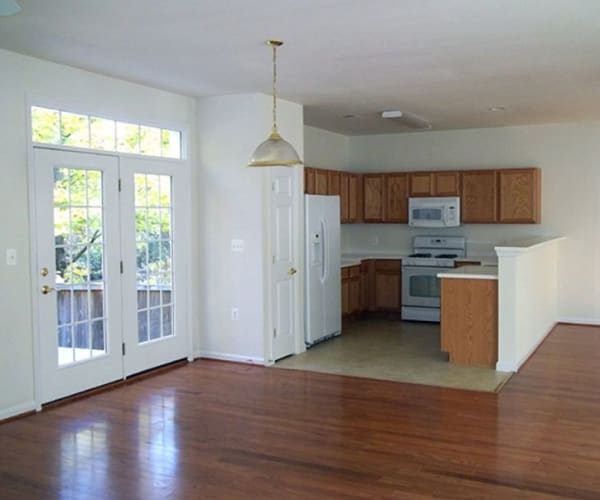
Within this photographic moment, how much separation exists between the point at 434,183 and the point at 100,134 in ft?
15.7

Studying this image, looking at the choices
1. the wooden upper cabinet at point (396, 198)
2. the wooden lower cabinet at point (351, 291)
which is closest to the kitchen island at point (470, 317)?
the wooden lower cabinet at point (351, 291)

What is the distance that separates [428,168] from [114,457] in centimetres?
633

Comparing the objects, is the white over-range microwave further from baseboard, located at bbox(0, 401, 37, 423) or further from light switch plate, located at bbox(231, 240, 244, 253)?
baseboard, located at bbox(0, 401, 37, 423)

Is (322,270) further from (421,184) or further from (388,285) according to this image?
(421,184)

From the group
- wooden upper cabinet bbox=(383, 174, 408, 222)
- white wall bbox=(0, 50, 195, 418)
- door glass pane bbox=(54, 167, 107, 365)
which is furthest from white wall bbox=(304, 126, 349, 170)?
white wall bbox=(0, 50, 195, 418)

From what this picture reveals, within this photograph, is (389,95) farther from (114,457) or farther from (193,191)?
(114,457)

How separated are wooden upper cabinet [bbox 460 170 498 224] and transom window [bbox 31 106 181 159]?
4.03 metres

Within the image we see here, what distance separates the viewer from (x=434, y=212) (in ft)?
28.5

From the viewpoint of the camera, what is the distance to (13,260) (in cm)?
472

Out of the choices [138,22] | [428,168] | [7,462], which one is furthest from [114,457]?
[428,168]

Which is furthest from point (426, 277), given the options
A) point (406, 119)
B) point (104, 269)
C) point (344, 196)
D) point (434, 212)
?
point (104, 269)

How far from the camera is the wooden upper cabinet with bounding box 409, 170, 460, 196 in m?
8.63

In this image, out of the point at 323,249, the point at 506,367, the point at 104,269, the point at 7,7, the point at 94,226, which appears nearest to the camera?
the point at 7,7

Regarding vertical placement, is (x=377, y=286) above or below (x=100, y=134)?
below
